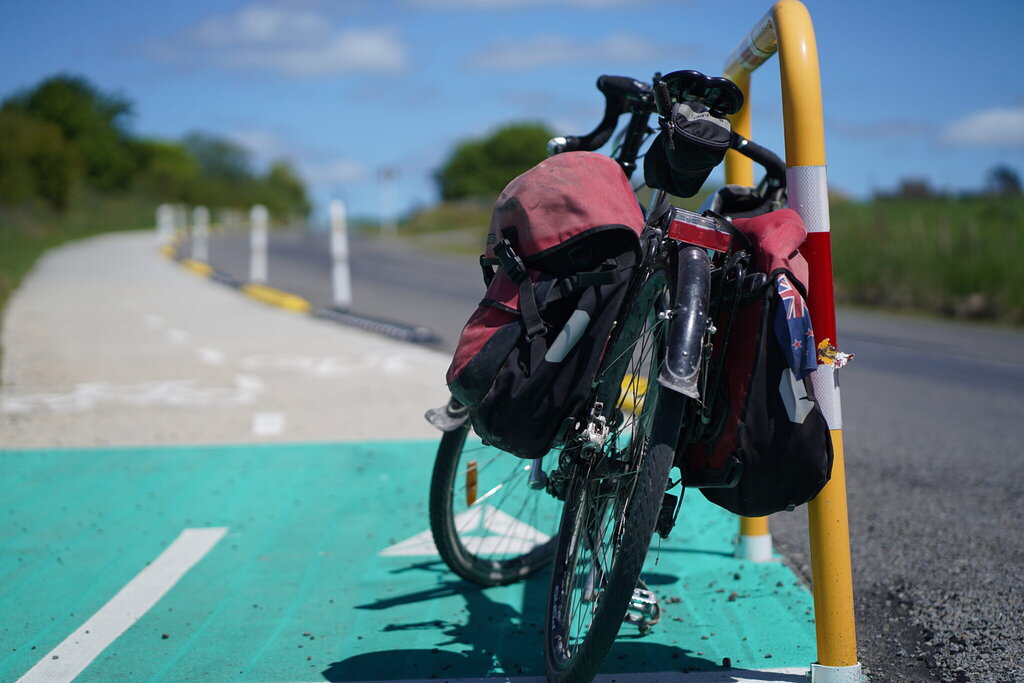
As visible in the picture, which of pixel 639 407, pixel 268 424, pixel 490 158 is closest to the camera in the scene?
pixel 639 407

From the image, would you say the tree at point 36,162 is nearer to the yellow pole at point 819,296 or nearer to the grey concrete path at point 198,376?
the grey concrete path at point 198,376

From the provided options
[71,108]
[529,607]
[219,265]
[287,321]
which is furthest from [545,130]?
[529,607]

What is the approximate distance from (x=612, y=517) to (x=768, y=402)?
63 cm

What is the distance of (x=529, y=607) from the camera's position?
360 centimetres

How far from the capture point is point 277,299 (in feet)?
46.2

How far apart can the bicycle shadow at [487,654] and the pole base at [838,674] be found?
354mm

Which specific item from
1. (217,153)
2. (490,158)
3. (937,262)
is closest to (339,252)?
(937,262)

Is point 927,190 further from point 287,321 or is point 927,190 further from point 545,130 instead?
point 545,130

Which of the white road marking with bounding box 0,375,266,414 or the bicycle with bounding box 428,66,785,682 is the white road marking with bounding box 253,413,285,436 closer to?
the white road marking with bounding box 0,375,266,414

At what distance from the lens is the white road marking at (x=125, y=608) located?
10.2 ft

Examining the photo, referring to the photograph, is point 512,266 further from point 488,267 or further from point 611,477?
point 611,477

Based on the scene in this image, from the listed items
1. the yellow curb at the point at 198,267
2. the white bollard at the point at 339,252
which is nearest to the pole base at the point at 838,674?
the white bollard at the point at 339,252

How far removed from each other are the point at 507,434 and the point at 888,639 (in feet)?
5.01

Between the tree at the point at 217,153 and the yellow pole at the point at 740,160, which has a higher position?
the tree at the point at 217,153
